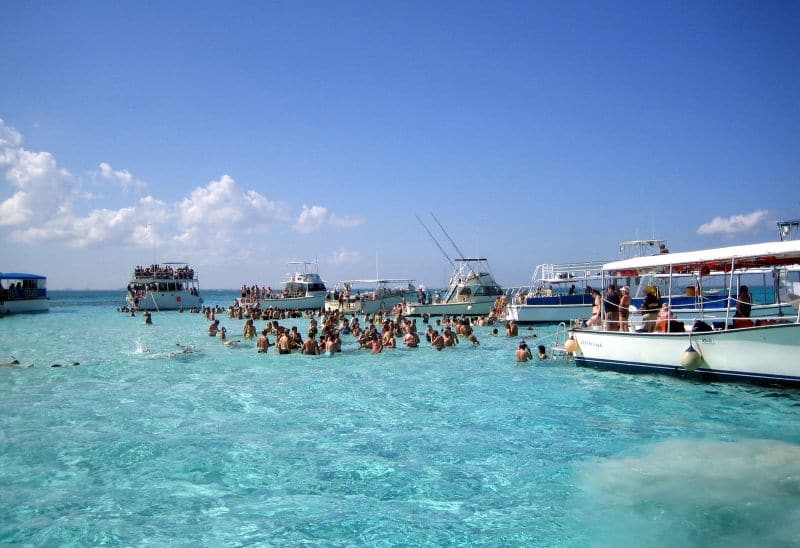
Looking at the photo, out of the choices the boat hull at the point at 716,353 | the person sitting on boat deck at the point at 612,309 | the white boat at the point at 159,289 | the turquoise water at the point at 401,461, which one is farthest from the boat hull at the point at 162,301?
the boat hull at the point at 716,353

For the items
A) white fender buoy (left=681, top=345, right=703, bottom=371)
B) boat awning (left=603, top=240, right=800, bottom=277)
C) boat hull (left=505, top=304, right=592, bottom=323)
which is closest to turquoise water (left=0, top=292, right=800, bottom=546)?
white fender buoy (left=681, top=345, right=703, bottom=371)

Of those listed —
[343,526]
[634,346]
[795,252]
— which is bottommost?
[343,526]

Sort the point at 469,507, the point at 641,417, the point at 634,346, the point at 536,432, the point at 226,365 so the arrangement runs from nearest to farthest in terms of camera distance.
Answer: the point at 469,507 → the point at 536,432 → the point at 641,417 → the point at 634,346 → the point at 226,365

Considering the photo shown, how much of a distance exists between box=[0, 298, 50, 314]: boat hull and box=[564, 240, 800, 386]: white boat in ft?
188

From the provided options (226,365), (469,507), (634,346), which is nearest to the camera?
(469,507)

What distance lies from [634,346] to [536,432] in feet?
20.0

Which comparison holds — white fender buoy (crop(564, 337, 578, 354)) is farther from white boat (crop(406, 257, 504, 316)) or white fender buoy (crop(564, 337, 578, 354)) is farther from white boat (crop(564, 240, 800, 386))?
white boat (crop(406, 257, 504, 316))

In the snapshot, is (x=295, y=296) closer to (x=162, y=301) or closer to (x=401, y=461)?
(x=162, y=301)

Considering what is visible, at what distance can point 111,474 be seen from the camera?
9.34 m

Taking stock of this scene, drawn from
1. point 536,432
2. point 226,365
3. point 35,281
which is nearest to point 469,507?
point 536,432

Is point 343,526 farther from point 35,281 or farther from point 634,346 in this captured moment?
point 35,281

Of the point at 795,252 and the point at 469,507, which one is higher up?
the point at 795,252

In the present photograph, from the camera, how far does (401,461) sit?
982cm

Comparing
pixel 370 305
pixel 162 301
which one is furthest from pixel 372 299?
pixel 162 301
